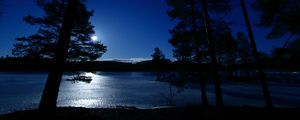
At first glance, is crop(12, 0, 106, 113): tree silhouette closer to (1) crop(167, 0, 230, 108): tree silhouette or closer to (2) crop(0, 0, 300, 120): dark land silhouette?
(2) crop(0, 0, 300, 120): dark land silhouette

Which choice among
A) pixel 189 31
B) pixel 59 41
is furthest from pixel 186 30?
pixel 59 41

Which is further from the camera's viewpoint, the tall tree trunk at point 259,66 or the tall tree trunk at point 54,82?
the tall tree trunk at point 259,66

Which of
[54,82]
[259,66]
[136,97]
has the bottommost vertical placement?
[136,97]

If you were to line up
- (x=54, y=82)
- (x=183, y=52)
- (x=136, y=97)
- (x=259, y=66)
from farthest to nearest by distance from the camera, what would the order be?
(x=136, y=97)
(x=183, y=52)
(x=259, y=66)
(x=54, y=82)

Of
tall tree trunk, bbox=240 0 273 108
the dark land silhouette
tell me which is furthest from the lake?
tall tree trunk, bbox=240 0 273 108

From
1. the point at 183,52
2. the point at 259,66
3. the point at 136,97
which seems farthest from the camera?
the point at 136,97

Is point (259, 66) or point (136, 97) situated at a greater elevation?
point (259, 66)

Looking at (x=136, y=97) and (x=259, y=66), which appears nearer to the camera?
(x=259, y=66)

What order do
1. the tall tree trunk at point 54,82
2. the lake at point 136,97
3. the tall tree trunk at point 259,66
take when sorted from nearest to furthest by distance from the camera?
the tall tree trunk at point 54,82 < the tall tree trunk at point 259,66 < the lake at point 136,97

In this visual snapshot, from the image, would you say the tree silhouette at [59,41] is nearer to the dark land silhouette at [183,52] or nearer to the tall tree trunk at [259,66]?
the dark land silhouette at [183,52]

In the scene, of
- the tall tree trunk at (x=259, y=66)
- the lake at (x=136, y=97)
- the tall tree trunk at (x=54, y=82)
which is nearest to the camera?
the tall tree trunk at (x=54, y=82)

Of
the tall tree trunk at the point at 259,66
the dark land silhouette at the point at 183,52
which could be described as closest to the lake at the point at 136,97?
the dark land silhouette at the point at 183,52

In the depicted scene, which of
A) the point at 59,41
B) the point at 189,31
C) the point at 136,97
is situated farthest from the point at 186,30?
the point at 136,97

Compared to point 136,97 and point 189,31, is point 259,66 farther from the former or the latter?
point 136,97
